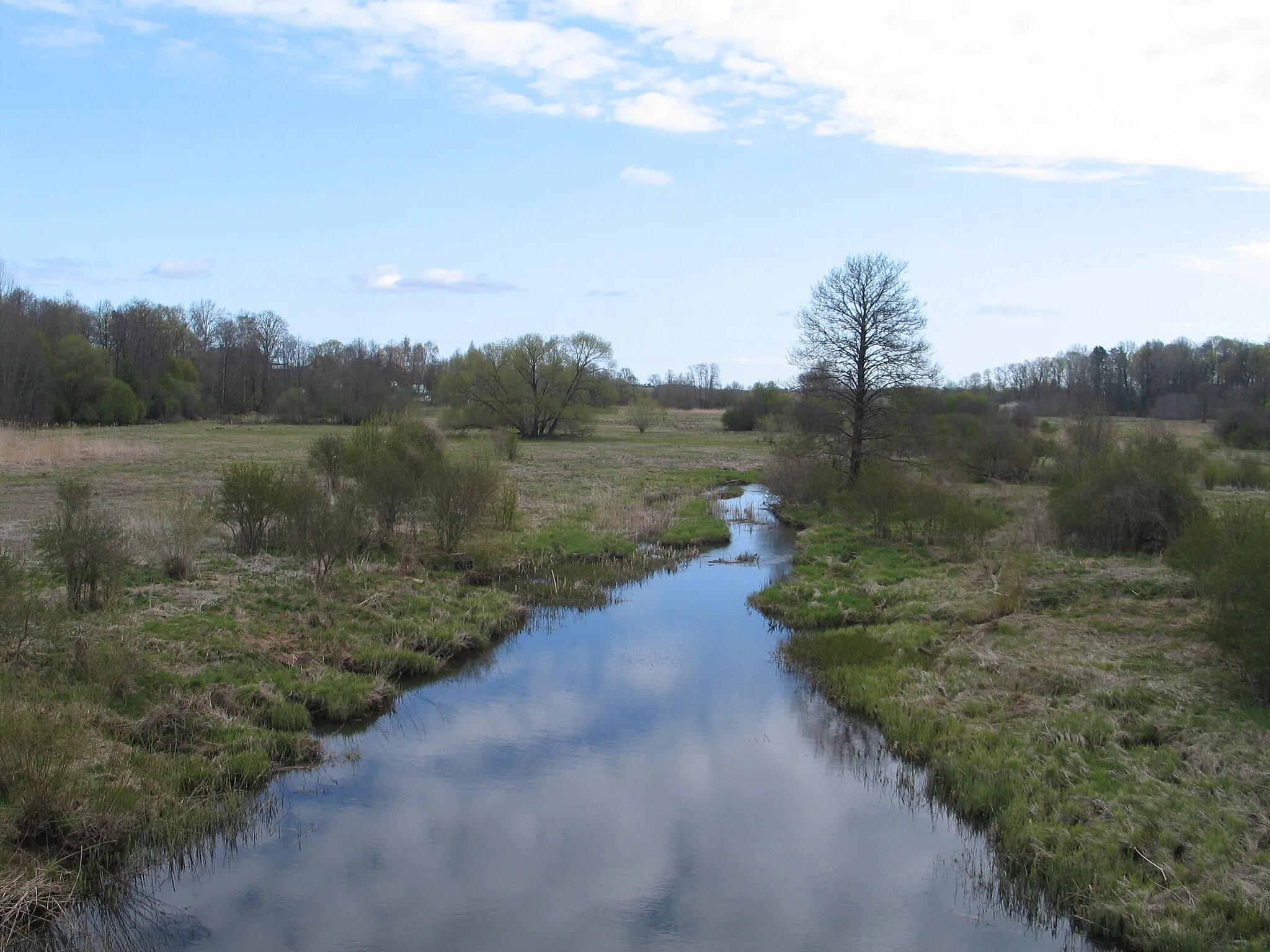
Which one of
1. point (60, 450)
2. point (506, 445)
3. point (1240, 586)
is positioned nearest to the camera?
point (1240, 586)

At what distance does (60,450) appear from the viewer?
123 ft

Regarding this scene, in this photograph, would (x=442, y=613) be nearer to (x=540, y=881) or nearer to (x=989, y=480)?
(x=540, y=881)

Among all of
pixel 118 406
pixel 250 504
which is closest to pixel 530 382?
pixel 118 406

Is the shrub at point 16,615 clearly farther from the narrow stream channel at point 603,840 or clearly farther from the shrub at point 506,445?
the shrub at point 506,445

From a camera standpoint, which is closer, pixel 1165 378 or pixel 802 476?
pixel 802 476

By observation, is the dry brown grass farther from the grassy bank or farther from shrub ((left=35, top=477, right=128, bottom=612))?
shrub ((left=35, top=477, right=128, bottom=612))

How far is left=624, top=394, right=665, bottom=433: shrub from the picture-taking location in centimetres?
7769

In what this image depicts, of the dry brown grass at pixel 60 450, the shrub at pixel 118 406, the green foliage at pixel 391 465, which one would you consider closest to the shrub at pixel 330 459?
the green foliage at pixel 391 465

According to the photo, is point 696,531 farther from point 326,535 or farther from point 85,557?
point 85,557

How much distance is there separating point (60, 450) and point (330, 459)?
21.3 metres

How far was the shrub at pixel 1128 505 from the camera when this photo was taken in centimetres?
1964

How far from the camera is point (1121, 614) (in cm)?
1430

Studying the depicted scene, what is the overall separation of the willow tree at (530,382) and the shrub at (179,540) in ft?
167

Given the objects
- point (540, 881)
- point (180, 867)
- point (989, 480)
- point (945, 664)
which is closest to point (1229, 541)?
point (945, 664)
